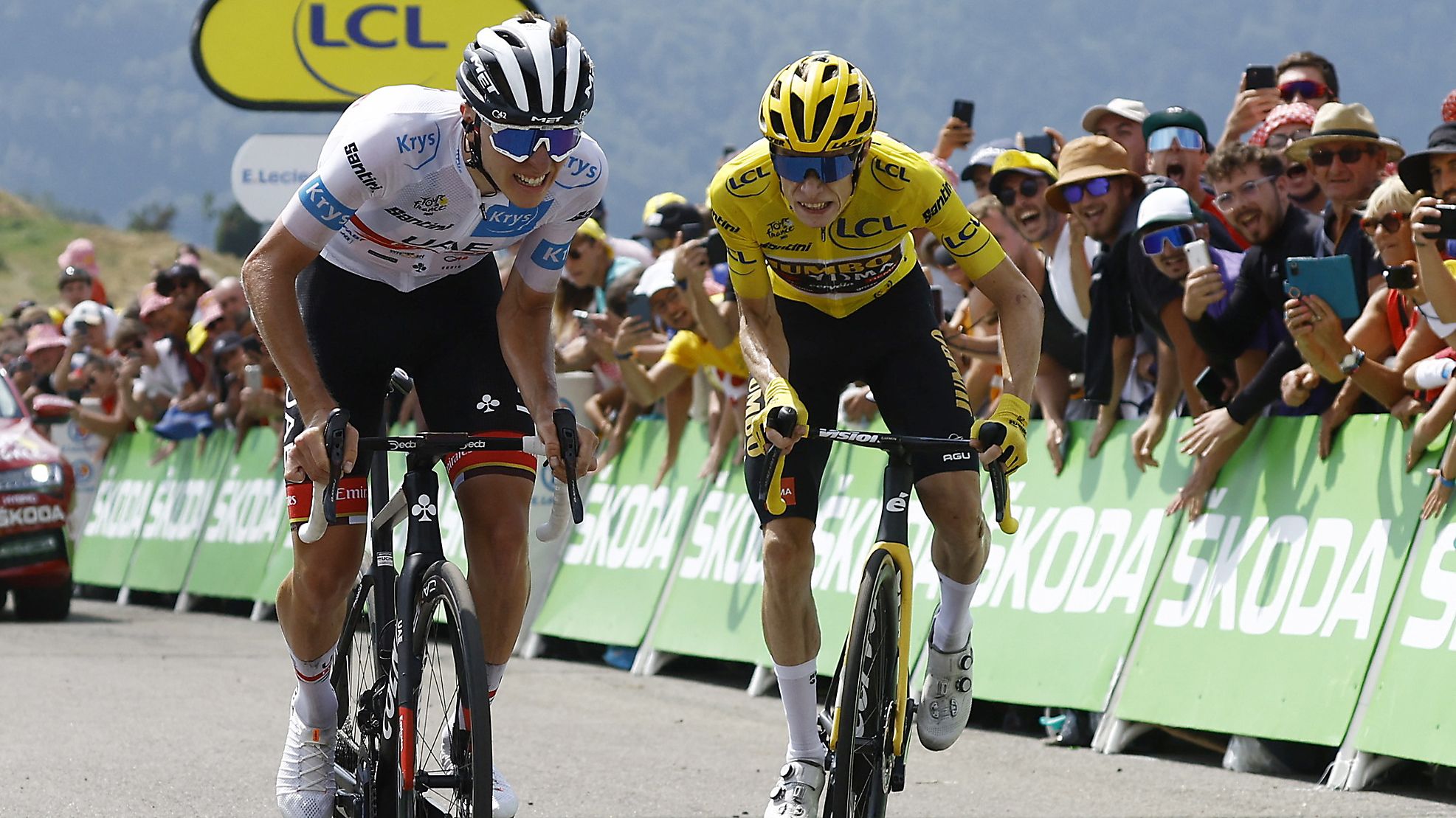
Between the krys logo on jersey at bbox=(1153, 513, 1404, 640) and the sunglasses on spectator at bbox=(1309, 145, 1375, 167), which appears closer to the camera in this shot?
the krys logo on jersey at bbox=(1153, 513, 1404, 640)

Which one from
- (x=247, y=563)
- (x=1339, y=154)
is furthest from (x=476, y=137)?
(x=247, y=563)

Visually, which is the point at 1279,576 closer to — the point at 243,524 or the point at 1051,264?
the point at 1051,264

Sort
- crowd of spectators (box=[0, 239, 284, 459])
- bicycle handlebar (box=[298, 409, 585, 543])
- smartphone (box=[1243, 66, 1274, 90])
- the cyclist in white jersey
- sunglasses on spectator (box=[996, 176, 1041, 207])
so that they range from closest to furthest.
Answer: bicycle handlebar (box=[298, 409, 585, 543]) < the cyclist in white jersey < sunglasses on spectator (box=[996, 176, 1041, 207]) < smartphone (box=[1243, 66, 1274, 90]) < crowd of spectators (box=[0, 239, 284, 459])

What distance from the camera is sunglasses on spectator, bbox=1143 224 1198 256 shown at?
28.4 ft

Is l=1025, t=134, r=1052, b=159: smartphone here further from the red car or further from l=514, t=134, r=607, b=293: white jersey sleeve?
the red car

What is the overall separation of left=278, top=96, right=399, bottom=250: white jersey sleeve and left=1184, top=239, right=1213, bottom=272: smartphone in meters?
4.28

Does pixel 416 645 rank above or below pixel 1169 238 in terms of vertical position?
below

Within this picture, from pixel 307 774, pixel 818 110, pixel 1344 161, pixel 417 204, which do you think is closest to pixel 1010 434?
pixel 818 110

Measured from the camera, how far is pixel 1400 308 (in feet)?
26.0

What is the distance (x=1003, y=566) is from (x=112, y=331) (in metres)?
13.1

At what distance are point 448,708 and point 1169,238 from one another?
479 centimetres

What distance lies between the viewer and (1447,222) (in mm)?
7137

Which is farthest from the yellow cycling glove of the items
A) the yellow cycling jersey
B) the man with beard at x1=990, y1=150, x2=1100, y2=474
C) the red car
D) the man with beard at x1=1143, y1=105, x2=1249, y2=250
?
the red car

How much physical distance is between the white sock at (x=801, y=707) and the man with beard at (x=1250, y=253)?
2.97 metres
